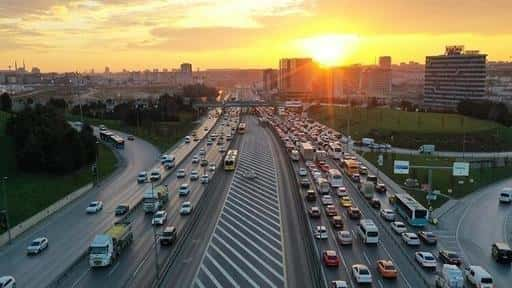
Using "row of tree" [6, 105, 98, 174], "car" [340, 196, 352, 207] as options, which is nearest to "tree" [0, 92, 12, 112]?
"row of tree" [6, 105, 98, 174]

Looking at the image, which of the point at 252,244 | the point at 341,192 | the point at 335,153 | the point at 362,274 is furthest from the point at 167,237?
the point at 335,153

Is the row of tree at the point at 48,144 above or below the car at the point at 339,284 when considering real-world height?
above

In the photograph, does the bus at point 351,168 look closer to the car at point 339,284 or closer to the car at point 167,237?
the car at point 167,237

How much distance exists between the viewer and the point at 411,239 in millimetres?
25500

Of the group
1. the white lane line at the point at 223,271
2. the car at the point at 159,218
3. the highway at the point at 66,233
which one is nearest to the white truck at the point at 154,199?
the highway at the point at 66,233

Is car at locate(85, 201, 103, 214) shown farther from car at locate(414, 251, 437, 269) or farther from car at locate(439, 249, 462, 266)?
car at locate(439, 249, 462, 266)

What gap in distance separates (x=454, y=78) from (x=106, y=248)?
359 feet

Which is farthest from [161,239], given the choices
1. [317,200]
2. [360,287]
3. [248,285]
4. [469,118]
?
[469,118]

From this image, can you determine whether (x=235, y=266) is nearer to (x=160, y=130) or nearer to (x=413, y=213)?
(x=413, y=213)

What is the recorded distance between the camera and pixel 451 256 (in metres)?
22.6

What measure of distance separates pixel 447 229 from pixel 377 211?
5.28 m

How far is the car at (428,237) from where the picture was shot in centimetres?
2562

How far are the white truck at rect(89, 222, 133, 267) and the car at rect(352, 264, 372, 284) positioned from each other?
11.4 metres

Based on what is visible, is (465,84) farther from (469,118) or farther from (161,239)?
(161,239)
